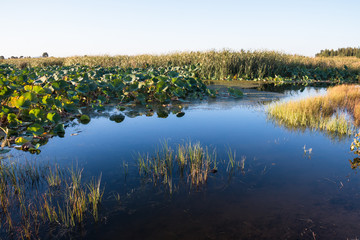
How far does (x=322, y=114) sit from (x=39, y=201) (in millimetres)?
7037

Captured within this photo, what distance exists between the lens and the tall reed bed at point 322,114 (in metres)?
6.03

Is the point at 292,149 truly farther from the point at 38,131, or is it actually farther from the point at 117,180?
the point at 38,131

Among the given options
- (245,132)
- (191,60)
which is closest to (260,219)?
(245,132)

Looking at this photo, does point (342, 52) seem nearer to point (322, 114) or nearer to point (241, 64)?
point (241, 64)

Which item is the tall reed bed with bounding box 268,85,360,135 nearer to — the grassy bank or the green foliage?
the green foliage

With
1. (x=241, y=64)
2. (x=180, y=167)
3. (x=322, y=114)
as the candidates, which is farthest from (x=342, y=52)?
(x=180, y=167)

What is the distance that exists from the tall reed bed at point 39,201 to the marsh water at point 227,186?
0.16m

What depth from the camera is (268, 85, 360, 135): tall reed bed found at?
6.03 metres

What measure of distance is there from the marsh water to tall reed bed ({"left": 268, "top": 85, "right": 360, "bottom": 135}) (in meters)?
0.47

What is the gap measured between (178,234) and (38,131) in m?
3.54

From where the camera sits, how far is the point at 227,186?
354 cm

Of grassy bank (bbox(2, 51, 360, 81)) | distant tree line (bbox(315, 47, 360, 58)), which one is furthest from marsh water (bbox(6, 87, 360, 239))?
distant tree line (bbox(315, 47, 360, 58))

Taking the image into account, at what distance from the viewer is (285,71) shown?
19750mm

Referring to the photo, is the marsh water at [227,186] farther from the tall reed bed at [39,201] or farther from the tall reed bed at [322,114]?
the tall reed bed at [322,114]
